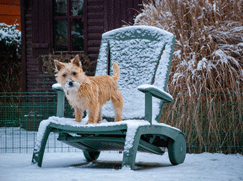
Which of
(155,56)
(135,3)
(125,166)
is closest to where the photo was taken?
(125,166)

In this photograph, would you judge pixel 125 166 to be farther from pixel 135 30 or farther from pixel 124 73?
pixel 135 30

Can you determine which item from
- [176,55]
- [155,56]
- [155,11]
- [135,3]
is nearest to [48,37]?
[135,3]

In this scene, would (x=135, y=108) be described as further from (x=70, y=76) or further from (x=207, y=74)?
(x=207, y=74)

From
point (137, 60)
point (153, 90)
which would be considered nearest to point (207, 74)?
point (137, 60)

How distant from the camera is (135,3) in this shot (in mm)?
6035

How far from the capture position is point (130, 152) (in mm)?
2068

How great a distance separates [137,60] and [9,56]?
485 centimetres

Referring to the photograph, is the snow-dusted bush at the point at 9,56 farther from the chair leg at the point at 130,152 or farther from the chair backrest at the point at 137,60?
the chair leg at the point at 130,152

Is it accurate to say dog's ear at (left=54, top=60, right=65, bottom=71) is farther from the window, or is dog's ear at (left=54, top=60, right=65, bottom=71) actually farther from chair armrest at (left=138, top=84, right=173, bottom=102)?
the window

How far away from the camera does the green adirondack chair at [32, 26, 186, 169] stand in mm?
2182

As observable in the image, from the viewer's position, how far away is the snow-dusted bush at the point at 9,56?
7.05 m

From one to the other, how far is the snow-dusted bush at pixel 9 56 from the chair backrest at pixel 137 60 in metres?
4.52

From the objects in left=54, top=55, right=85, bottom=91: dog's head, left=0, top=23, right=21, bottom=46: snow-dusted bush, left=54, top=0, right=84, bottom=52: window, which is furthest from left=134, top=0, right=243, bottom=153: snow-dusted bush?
left=0, top=23, right=21, bottom=46: snow-dusted bush

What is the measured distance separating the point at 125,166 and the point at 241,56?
2189mm
